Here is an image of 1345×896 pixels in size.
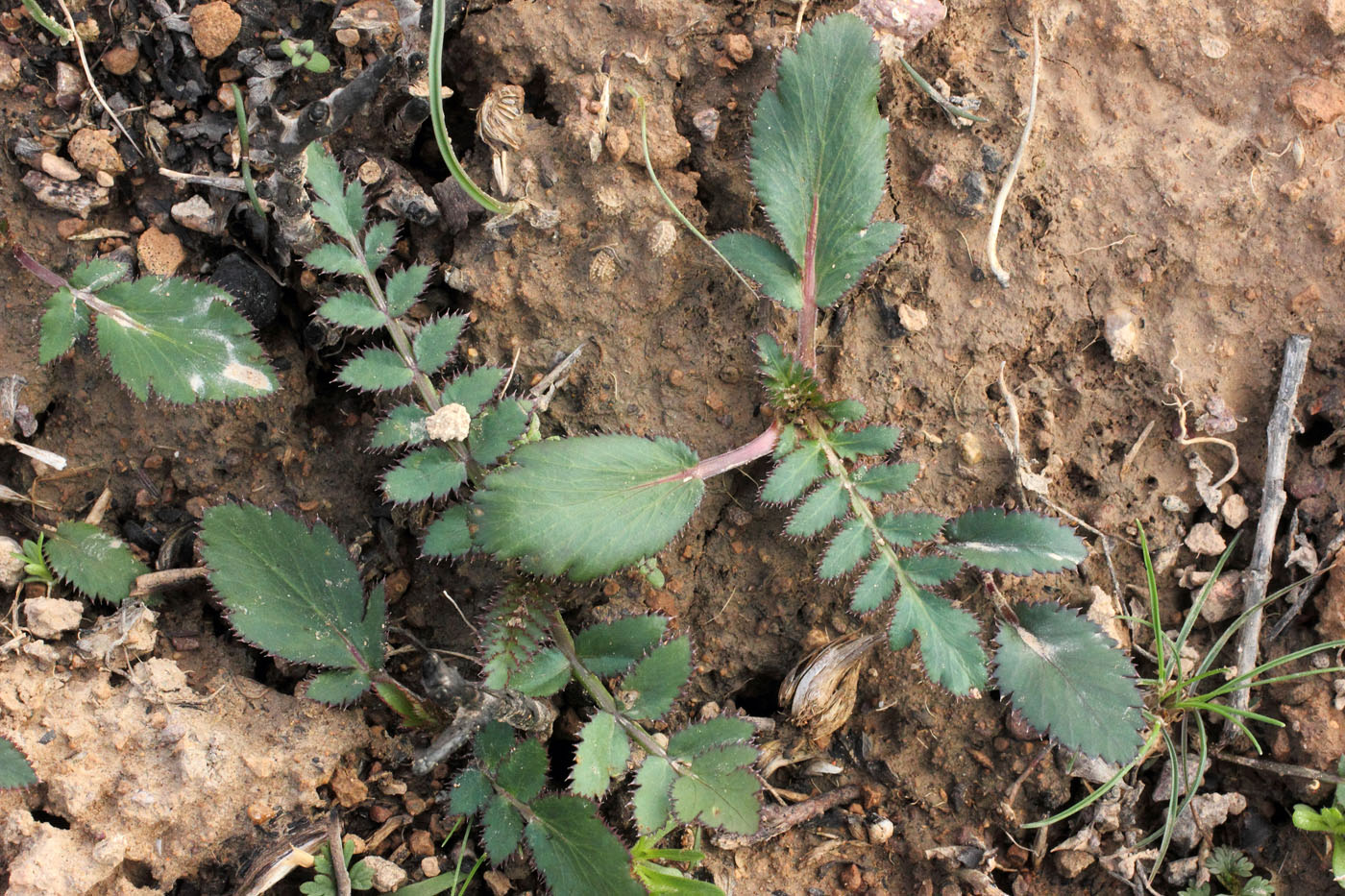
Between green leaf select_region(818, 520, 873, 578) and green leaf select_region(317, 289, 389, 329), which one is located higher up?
green leaf select_region(317, 289, 389, 329)

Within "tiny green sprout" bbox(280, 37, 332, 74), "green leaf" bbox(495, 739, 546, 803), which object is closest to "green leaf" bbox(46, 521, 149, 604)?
"green leaf" bbox(495, 739, 546, 803)

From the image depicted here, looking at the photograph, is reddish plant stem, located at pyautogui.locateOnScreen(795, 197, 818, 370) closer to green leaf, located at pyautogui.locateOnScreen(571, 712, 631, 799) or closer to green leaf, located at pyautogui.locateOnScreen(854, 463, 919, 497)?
green leaf, located at pyautogui.locateOnScreen(854, 463, 919, 497)

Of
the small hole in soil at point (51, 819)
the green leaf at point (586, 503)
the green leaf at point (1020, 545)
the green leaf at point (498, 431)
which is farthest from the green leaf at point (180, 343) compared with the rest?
the green leaf at point (1020, 545)

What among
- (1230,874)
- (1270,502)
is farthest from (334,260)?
(1230,874)

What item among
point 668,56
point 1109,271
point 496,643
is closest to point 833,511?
point 496,643

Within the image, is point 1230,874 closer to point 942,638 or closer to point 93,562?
point 942,638

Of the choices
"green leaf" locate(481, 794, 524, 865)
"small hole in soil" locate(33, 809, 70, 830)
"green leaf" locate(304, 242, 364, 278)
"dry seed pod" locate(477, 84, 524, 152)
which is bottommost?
"small hole in soil" locate(33, 809, 70, 830)

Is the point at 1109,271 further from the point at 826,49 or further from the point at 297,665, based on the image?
the point at 297,665
